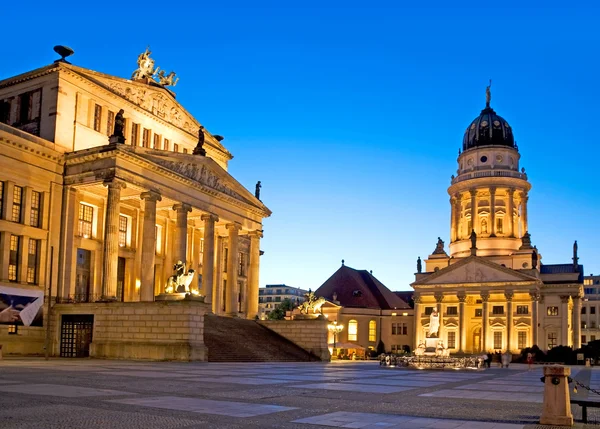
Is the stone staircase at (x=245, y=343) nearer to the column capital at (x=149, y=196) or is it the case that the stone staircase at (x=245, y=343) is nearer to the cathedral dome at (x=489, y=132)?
the column capital at (x=149, y=196)

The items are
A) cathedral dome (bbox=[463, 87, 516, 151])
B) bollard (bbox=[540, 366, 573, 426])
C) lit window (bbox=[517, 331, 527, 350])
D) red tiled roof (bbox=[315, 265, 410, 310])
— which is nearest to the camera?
bollard (bbox=[540, 366, 573, 426])

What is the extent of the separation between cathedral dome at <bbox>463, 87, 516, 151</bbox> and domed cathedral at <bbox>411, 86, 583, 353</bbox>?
17cm

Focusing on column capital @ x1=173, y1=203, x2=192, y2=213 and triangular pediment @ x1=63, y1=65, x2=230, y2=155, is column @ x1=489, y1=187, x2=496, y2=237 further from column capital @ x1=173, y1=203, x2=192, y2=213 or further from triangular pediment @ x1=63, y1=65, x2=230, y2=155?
column capital @ x1=173, y1=203, x2=192, y2=213

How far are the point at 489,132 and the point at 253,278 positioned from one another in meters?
66.3

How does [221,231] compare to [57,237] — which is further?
[221,231]

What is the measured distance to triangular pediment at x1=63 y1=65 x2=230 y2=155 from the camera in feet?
177

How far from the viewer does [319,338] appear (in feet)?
185

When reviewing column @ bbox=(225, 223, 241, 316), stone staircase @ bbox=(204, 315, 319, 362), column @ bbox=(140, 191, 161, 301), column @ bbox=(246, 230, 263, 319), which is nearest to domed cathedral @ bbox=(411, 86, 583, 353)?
column @ bbox=(246, 230, 263, 319)

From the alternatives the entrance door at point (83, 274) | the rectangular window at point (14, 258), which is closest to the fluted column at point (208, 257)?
the entrance door at point (83, 274)

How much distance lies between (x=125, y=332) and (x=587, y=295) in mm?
157688

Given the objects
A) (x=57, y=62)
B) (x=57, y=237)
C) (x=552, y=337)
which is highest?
(x=57, y=62)

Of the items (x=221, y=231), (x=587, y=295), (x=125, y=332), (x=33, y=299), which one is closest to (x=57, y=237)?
(x=33, y=299)

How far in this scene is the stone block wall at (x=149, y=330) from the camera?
41.1m

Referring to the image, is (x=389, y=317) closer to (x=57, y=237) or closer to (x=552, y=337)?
(x=552, y=337)
